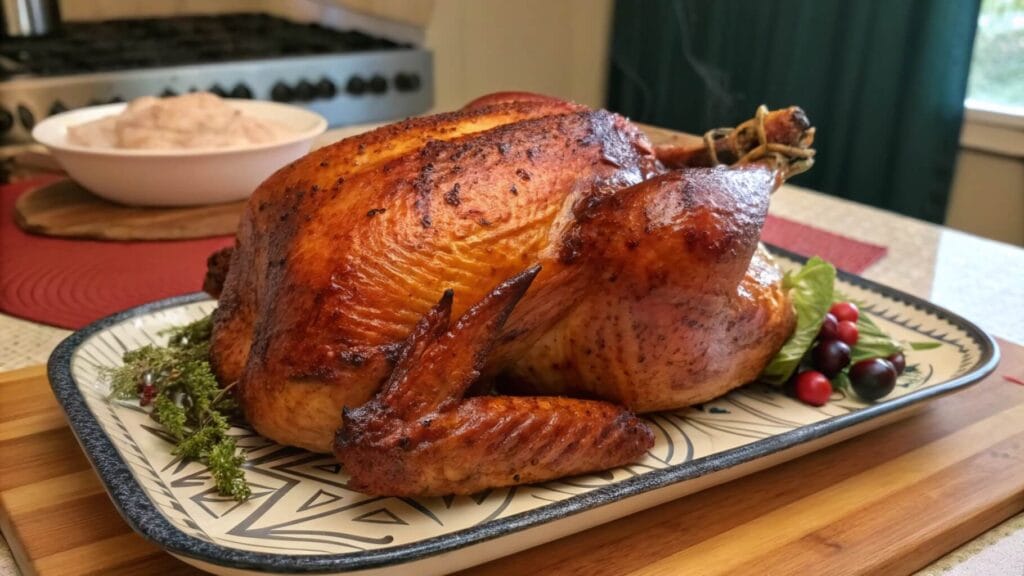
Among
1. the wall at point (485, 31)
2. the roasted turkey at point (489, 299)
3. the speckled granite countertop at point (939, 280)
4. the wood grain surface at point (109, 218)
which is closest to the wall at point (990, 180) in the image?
the speckled granite countertop at point (939, 280)

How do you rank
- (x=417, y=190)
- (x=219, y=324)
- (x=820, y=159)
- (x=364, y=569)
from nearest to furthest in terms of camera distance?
(x=364, y=569), (x=417, y=190), (x=219, y=324), (x=820, y=159)

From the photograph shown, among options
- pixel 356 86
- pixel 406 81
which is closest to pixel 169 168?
pixel 356 86

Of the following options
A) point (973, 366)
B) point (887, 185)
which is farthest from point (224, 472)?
point (887, 185)

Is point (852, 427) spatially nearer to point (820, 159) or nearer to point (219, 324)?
point (219, 324)

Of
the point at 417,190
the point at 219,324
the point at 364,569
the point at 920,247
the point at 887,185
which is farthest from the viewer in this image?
the point at 887,185

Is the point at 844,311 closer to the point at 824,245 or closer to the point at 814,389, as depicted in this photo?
the point at 814,389

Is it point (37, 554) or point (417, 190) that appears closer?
point (37, 554)

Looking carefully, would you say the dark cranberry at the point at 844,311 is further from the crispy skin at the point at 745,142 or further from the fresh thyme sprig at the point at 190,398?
the fresh thyme sprig at the point at 190,398
